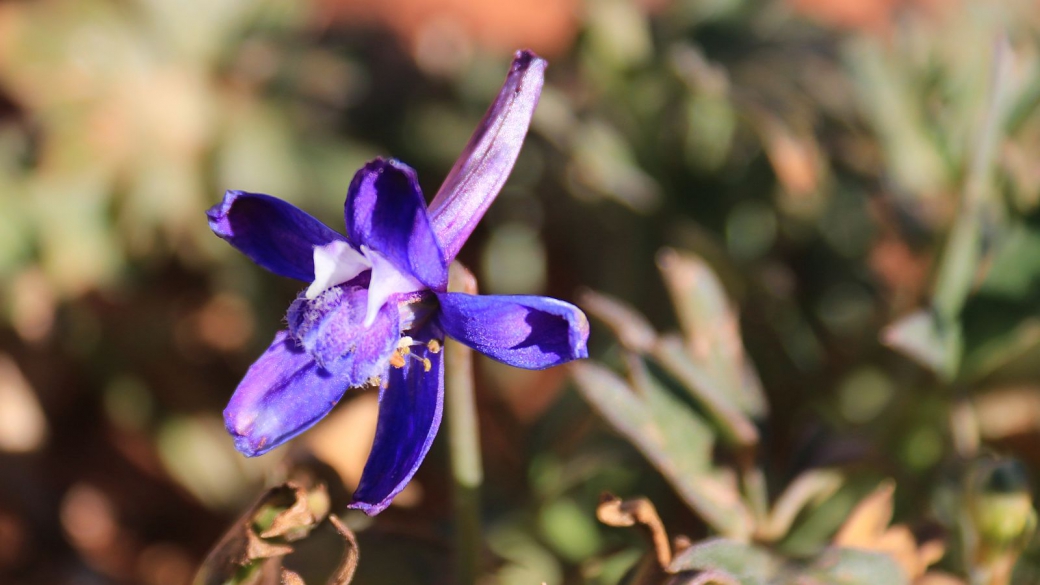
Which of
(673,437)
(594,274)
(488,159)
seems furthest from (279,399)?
(594,274)

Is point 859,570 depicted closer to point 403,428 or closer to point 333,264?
point 403,428

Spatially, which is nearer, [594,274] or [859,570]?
[859,570]

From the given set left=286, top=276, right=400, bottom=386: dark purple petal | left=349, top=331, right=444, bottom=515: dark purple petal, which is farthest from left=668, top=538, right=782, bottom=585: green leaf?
left=286, top=276, right=400, bottom=386: dark purple petal

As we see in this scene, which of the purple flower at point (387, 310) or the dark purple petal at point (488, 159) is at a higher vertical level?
the dark purple petal at point (488, 159)

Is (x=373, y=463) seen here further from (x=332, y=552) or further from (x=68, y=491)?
(x=68, y=491)

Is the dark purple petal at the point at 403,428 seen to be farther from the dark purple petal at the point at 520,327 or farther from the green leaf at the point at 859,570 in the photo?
the green leaf at the point at 859,570

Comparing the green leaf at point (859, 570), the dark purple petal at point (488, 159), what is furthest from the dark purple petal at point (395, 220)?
the green leaf at point (859, 570)
